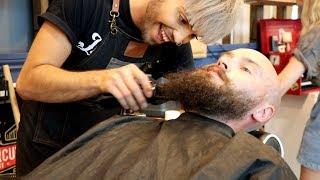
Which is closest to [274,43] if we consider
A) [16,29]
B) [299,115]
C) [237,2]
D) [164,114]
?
[299,115]

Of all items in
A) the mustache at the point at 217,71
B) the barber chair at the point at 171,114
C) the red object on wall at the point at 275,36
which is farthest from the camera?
the red object on wall at the point at 275,36

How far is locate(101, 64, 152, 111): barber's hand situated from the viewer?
3.67 ft

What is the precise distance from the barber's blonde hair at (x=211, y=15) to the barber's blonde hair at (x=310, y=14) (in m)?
1.06

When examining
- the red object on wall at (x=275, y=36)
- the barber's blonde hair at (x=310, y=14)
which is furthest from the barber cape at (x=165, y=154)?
the red object on wall at (x=275, y=36)

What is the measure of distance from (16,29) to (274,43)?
1.98 metres

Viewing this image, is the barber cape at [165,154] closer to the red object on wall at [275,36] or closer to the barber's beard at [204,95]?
the barber's beard at [204,95]

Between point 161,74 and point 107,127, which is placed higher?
point 161,74

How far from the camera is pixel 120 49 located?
144 cm

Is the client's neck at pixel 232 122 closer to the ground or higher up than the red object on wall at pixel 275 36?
closer to the ground

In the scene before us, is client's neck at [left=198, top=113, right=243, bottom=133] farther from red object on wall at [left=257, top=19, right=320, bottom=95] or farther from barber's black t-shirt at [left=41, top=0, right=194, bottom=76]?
red object on wall at [left=257, top=19, right=320, bottom=95]

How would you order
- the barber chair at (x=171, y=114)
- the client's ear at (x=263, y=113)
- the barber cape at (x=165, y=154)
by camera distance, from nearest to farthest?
the barber cape at (x=165, y=154), the client's ear at (x=263, y=113), the barber chair at (x=171, y=114)

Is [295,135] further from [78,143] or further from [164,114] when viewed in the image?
[78,143]

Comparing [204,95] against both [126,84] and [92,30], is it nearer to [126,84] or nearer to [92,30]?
[126,84]

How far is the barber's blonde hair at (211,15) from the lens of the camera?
1.30 meters
